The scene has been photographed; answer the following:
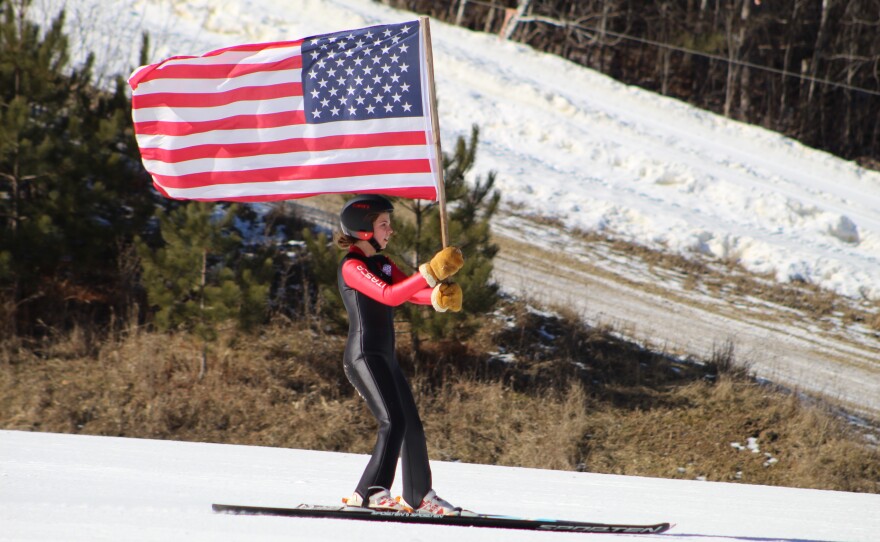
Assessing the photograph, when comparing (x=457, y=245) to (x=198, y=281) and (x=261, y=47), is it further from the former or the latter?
Result: (x=261, y=47)

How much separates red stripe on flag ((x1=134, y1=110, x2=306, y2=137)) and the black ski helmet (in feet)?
2.84

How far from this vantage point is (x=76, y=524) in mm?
4406

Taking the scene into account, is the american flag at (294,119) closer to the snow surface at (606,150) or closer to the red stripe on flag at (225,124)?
the red stripe on flag at (225,124)

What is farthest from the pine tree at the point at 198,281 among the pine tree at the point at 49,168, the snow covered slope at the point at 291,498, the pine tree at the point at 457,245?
the snow covered slope at the point at 291,498

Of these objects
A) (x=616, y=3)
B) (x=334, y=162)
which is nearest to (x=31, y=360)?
(x=334, y=162)

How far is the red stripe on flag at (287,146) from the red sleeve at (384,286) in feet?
2.79

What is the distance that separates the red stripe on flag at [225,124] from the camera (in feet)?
17.7

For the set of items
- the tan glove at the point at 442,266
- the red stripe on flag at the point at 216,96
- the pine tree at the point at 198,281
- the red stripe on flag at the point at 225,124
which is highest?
the red stripe on flag at the point at 216,96

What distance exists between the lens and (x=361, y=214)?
16.0 feet

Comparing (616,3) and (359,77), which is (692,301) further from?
(616,3)

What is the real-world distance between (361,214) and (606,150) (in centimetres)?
1660

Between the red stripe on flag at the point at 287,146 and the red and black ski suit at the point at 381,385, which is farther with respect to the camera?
the red stripe on flag at the point at 287,146

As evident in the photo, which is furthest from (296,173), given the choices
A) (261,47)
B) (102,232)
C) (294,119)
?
(102,232)

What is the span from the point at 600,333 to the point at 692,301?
7.65ft
